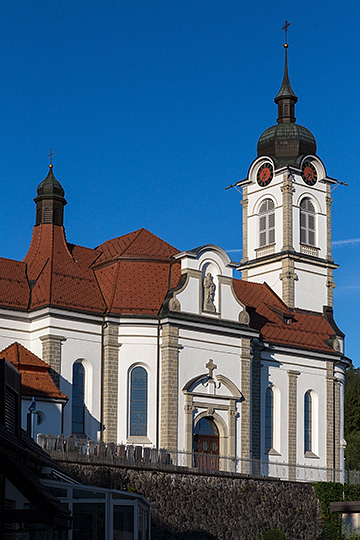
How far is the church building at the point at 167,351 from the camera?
1854 inches

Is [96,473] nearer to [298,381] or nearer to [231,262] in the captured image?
[231,262]

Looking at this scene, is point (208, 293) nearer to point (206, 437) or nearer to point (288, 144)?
point (206, 437)

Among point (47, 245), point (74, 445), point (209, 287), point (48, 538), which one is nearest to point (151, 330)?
point (209, 287)

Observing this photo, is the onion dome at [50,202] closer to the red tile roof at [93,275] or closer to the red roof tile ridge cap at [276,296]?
the red tile roof at [93,275]

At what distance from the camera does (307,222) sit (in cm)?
6347

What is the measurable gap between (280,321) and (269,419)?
20.6ft

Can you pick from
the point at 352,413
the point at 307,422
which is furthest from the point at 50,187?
the point at 352,413

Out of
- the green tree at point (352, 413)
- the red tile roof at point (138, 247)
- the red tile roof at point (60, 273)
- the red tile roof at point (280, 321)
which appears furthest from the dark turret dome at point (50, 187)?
the green tree at point (352, 413)

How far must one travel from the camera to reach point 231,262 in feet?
167

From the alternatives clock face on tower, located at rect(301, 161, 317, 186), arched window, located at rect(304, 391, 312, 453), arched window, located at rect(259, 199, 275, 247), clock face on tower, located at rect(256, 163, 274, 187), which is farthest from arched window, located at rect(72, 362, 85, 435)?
clock face on tower, located at rect(301, 161, 317, 186)

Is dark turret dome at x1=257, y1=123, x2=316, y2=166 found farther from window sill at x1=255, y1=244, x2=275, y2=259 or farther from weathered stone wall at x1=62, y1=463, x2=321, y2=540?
weathered stone wall at x1=62, y1=463, x2=321, y2=540

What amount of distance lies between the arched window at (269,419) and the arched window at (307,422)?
2923 mm

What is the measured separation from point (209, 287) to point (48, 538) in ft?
103

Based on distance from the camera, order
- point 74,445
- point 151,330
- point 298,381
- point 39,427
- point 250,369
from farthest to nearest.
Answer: point 298,381 → point 250,369 → point 151,330 → point 39,427 → point 74,445
